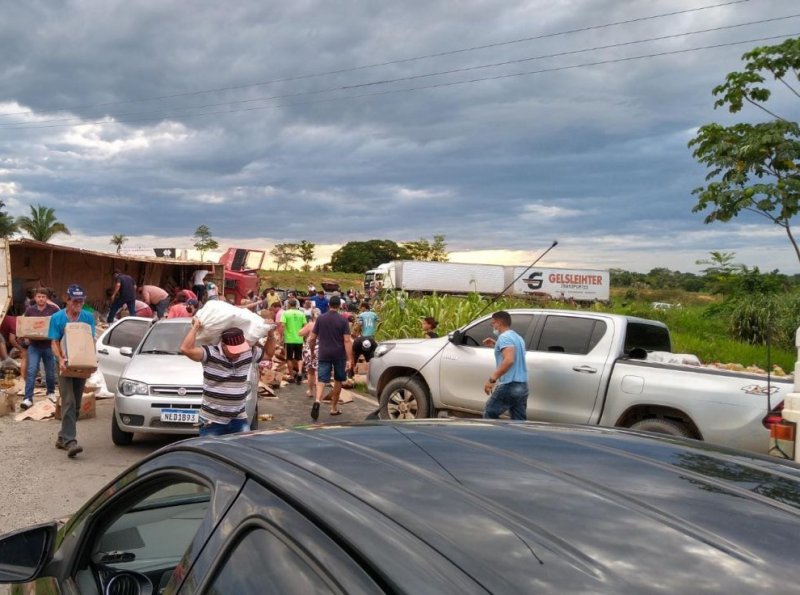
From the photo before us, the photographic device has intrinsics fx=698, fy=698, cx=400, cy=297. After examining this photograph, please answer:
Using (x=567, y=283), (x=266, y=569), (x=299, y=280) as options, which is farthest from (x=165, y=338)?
(x=299, y=280)

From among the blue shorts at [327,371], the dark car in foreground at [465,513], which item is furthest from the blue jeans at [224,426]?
the blue shorts at [327,371]

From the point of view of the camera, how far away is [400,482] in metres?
1.49

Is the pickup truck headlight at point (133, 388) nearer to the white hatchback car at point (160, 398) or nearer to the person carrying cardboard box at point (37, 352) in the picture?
the white hatchback car at point (160, 398)

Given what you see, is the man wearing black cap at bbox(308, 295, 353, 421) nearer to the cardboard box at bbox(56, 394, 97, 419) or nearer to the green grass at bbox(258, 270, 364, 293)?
the cardboard box at bbox(56, 394, 97, 419)

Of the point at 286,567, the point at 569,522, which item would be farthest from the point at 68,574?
the point at 569,522

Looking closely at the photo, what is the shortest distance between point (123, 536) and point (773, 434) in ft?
12.4

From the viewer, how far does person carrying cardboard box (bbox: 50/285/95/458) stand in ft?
25.4

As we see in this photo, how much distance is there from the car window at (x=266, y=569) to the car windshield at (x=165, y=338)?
7.94 metres

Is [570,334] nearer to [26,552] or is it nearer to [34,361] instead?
[26,552]

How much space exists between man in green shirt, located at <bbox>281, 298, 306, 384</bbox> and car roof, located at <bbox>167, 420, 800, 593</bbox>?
11.9 meters

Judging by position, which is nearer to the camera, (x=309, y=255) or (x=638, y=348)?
(x=638, y=348)

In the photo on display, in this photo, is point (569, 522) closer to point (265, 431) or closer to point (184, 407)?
point (265, 431)

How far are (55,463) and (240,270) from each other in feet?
80.0

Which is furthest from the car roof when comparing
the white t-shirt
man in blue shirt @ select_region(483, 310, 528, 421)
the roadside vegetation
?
the white t-shirt
